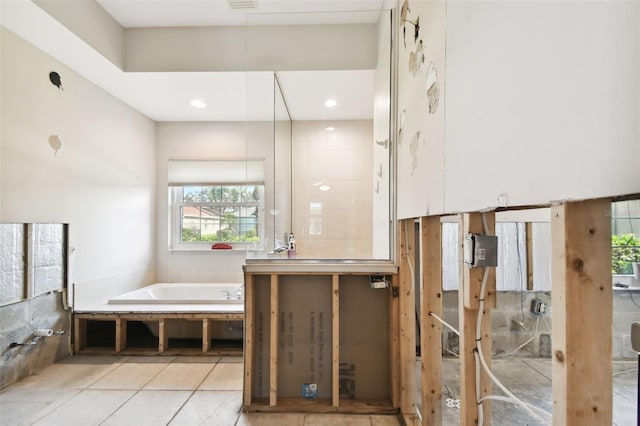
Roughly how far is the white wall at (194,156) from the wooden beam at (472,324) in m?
3.27

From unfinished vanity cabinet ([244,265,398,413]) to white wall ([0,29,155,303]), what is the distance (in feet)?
6.34

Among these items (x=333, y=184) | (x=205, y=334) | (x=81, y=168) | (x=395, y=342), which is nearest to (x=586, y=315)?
(x=395, y=342)

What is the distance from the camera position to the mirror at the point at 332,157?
2.50 metres

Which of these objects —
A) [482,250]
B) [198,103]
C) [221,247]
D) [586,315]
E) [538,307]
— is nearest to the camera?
[586,315]

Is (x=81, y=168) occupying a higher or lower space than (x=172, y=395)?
higher

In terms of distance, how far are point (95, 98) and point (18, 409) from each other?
106 inches

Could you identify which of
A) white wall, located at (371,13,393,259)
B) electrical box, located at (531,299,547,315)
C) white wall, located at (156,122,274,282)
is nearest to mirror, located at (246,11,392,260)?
white wall, located at (371,13,393,259)

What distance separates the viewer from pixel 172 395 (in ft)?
7.50

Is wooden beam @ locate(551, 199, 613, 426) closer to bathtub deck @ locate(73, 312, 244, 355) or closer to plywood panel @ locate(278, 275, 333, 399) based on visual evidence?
plywood panel @ locate(278, 275, 333, 399)

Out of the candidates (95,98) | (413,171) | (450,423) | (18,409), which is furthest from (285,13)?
(18,409)

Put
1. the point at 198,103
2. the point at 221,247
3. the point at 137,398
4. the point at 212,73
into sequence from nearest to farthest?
the point at 137,398 → the point at 212,73 → the point at 198,103 → the point at 221,247

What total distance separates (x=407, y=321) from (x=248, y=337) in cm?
111

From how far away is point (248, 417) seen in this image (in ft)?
6.77

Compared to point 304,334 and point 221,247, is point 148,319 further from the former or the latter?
point 304,334
